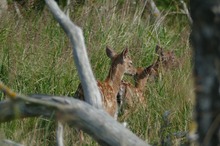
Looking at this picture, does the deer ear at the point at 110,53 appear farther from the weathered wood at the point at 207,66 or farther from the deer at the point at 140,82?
the weathered wood at the point at 207,66

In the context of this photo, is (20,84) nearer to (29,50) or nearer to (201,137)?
(29,50)

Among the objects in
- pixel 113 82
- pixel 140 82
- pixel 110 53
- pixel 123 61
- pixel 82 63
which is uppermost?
pixel 82 63

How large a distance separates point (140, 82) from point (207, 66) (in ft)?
19.7

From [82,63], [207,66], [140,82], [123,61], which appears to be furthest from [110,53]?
[207,66]

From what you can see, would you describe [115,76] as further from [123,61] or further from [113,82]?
[123,61]

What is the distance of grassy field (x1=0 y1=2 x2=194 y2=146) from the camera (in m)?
7.11

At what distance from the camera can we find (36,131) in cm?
663

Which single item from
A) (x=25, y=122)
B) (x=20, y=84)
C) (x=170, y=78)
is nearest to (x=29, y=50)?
(x=20, y=84)

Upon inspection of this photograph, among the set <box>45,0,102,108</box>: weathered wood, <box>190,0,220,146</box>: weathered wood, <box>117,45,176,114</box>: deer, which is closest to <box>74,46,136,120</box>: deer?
<box>117,45,176,114</box>: deer

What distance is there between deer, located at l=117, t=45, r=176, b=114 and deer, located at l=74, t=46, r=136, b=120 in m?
0.10

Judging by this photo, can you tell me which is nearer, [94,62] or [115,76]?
[115,76]

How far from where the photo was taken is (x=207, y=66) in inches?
122

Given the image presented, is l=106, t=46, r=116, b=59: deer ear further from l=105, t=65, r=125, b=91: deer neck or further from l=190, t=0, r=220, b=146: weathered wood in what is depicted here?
l=190, t=0, r=220, b=146: weathered wood

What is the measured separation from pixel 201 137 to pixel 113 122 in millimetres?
966
